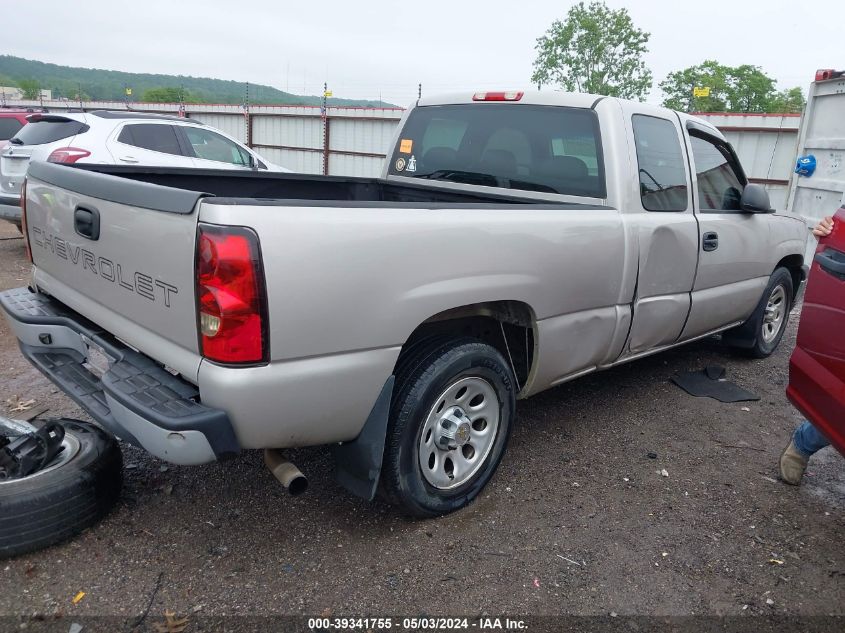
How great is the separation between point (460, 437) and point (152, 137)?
738cm

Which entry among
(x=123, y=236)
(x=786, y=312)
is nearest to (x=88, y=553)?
(x=123, y=236)

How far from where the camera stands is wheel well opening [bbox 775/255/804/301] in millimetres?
5414

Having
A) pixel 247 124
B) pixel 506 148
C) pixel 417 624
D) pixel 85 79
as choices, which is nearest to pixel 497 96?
pixel 506 148

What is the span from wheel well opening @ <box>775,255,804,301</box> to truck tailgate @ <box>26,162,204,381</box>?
4.85 m

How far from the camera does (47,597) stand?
234 cm

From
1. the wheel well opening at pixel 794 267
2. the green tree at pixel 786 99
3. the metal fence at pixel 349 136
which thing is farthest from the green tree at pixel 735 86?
the wheel well opening at pixel 794 267

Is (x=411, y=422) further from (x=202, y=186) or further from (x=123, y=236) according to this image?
(x=202, y=186)

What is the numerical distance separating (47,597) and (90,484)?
1.48 ft

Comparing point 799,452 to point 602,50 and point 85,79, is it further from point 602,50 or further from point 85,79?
point 85,79

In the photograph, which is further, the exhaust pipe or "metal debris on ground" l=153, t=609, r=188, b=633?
the exhaust pipe

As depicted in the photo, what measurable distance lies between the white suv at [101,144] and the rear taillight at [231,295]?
235 inches

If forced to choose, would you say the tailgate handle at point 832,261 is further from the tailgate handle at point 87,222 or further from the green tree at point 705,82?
the green tree at point 705,82

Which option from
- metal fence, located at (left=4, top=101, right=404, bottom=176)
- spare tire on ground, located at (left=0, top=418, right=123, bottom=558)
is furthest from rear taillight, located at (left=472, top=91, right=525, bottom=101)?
metal fence, located at (left=4, top=101, right=404, bottom=176)

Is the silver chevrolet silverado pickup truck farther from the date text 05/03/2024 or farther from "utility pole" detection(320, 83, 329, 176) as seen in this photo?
"utility pole" detection(320, 83, 329, 176)
